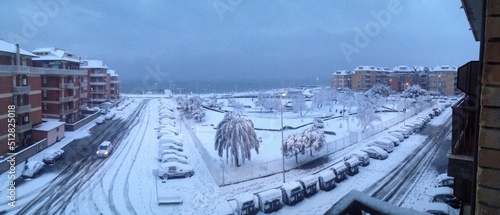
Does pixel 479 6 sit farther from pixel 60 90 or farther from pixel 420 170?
pixel 60 90

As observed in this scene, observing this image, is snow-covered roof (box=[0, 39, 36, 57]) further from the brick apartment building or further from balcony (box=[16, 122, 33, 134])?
the brick apartment building

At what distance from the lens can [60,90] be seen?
93.9ft

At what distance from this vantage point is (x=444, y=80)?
71.1 meters

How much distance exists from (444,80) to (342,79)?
24.4 m

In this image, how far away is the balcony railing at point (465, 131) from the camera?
3768mm

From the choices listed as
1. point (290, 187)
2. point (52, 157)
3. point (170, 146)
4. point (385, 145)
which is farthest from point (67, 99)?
point (385, 145)

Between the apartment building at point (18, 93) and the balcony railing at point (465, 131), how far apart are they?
22267 millimetres

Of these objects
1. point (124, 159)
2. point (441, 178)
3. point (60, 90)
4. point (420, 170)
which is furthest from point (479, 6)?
point (60, 90)

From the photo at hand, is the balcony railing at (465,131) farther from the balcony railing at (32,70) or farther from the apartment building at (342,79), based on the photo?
the apartment building at (342,79)

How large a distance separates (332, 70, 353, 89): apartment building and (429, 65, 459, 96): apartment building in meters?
19.1

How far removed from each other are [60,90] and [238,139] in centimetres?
1903

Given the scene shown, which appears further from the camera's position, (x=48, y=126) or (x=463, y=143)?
(x=48, y=126)

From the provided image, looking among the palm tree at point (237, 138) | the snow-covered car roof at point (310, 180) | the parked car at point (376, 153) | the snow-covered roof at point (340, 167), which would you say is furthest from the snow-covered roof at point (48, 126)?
the parked car at point (376, 153)

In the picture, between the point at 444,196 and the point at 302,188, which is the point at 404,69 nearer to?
the point at 444,196
